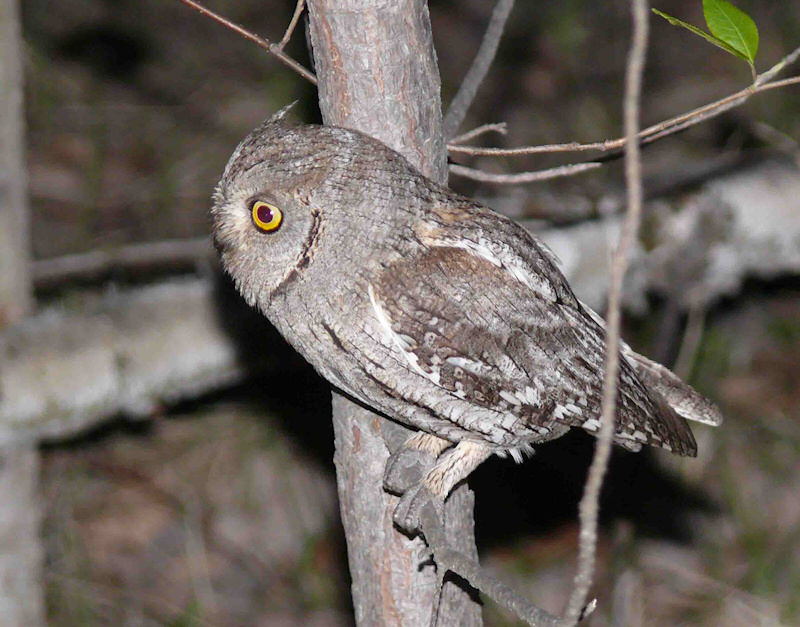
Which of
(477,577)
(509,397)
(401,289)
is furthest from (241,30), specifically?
(477,577)

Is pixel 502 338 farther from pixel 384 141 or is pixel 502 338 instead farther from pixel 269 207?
pixel 269 207

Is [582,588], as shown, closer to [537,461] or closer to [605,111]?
[537,461]

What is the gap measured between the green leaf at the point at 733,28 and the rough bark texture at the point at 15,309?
2892mm

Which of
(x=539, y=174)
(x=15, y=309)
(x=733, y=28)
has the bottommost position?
(x=15, y=309)

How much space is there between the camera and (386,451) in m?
2.68

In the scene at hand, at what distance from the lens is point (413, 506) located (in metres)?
2.47

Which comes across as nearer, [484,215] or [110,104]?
[484,215]

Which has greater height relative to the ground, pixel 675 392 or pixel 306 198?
pixel 306 198

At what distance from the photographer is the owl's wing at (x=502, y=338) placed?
2531 mm

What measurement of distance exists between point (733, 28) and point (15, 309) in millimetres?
3188

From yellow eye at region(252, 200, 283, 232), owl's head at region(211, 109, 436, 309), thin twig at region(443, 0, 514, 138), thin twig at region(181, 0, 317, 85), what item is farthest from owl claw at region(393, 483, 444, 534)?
thin twig at region(181, 0, 317, 85)

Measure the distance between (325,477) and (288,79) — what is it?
3409mm

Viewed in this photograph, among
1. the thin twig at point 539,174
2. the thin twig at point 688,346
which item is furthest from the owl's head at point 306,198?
the thin twig at point 688,346

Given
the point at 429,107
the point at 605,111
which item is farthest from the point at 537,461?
the point at 429,107
